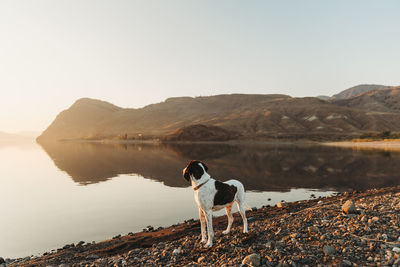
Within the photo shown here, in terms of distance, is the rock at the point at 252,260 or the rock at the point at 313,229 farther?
the rock at the point at 313,229

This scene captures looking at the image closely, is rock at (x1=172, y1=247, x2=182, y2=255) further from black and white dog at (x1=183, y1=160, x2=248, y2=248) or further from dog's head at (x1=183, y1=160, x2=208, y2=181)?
dog's head at (x1=183, y1=160, x2=208, y2=181)

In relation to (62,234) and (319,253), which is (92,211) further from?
(319,253)

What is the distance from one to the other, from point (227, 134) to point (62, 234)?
124 metres

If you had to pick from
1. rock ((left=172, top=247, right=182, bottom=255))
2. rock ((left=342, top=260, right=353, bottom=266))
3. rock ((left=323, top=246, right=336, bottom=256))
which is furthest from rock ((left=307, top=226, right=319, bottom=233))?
rock ((left=172, top=247, right=182, bottom=255))

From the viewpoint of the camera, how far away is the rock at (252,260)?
566 cm

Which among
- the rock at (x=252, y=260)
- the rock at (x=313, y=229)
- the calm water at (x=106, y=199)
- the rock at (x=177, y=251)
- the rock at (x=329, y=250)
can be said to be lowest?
the calm water at (x=106, y=199)

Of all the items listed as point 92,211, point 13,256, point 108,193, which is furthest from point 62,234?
point 108,193

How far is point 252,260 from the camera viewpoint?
5719 millimetres

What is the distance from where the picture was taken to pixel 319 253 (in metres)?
5.92

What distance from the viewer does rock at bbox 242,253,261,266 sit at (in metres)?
5.66

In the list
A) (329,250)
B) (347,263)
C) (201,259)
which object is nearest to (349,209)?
(329,250)

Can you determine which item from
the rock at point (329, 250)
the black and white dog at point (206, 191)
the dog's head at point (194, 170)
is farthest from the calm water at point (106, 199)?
the rock at point (329, 250)

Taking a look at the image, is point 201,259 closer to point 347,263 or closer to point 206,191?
point 206,191

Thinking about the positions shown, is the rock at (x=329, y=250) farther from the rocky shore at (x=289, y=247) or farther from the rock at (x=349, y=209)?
the rock at (x=349, y=209)
